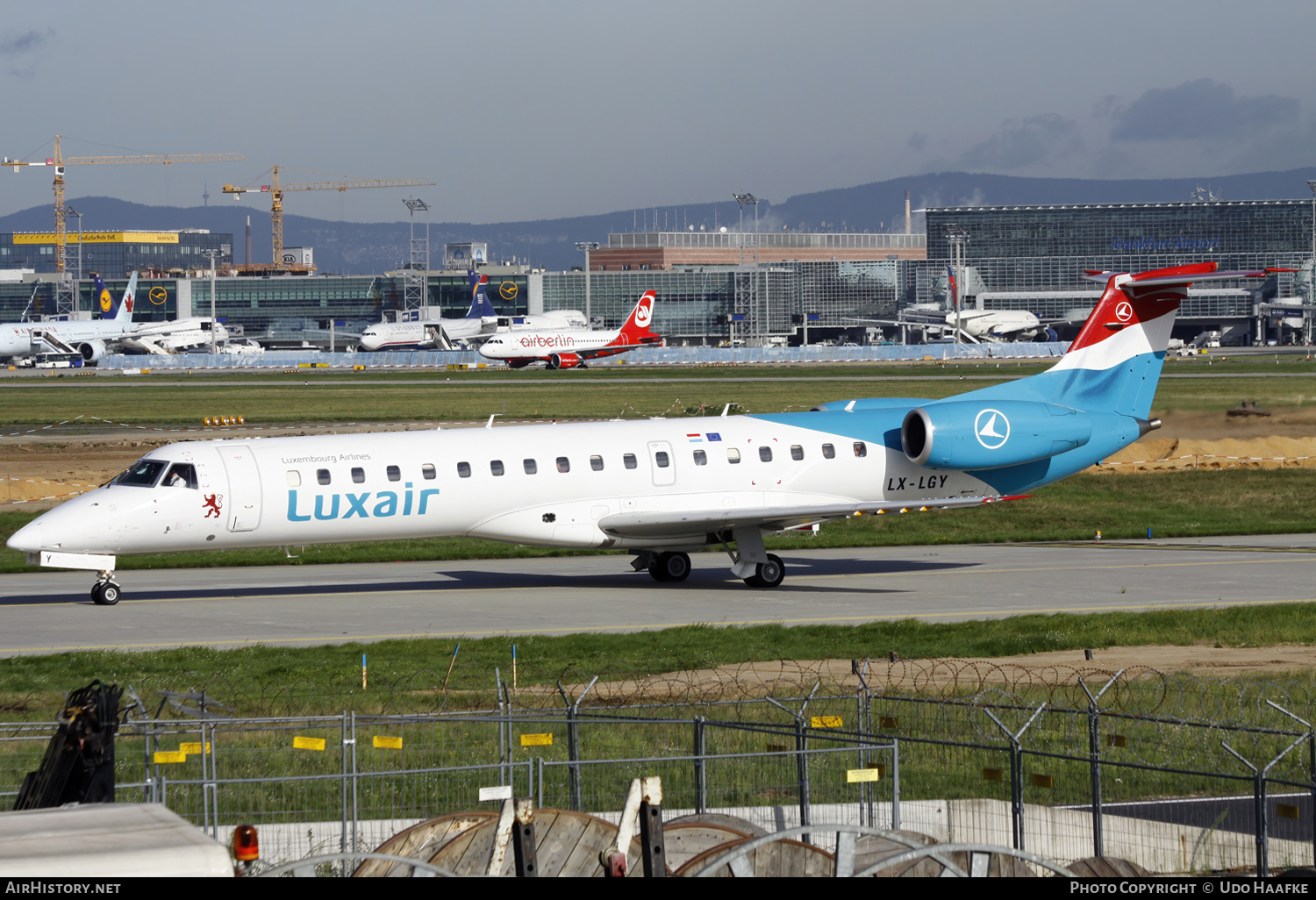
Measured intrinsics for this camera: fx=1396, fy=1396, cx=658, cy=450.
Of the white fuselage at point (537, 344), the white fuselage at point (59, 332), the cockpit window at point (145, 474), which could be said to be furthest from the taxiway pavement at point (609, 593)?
the white fuselage at point (59, 332)

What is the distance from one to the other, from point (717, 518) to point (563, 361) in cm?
10413

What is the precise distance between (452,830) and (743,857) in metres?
2.53

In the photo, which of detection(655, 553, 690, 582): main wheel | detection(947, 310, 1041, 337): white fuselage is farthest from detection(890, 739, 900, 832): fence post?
detection(947, 310, 1041, 337): white fuselage

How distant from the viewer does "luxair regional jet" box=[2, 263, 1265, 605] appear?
27.2m

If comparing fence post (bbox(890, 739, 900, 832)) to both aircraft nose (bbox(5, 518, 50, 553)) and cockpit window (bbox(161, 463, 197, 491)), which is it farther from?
aircraft nose (bbox(5, 518, 50, 553))

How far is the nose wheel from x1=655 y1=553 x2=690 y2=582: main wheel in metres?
11.6

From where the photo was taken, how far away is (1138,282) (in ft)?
110

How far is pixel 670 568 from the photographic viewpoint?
3186 centimetres

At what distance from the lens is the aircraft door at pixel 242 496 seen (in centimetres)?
2727

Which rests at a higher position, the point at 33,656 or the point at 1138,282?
the point at 1138,282

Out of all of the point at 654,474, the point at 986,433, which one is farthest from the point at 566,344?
the point at 654,474

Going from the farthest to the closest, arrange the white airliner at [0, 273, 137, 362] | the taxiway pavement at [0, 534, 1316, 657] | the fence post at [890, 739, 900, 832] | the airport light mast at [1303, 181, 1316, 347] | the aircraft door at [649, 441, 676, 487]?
the airport light mast at [1303, 181, 1316, 347]
the white airliner at [0, 273, 137, 362]
the aircraft door at [649, 441, 676, 487]
the taxiway pavement at [0, 534, 1316, 657]
the fence post at [890, 739, 900, 832]

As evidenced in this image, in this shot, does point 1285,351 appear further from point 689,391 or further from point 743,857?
point 743,857

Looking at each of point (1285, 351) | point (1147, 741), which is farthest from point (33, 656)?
point (1285, 351)
